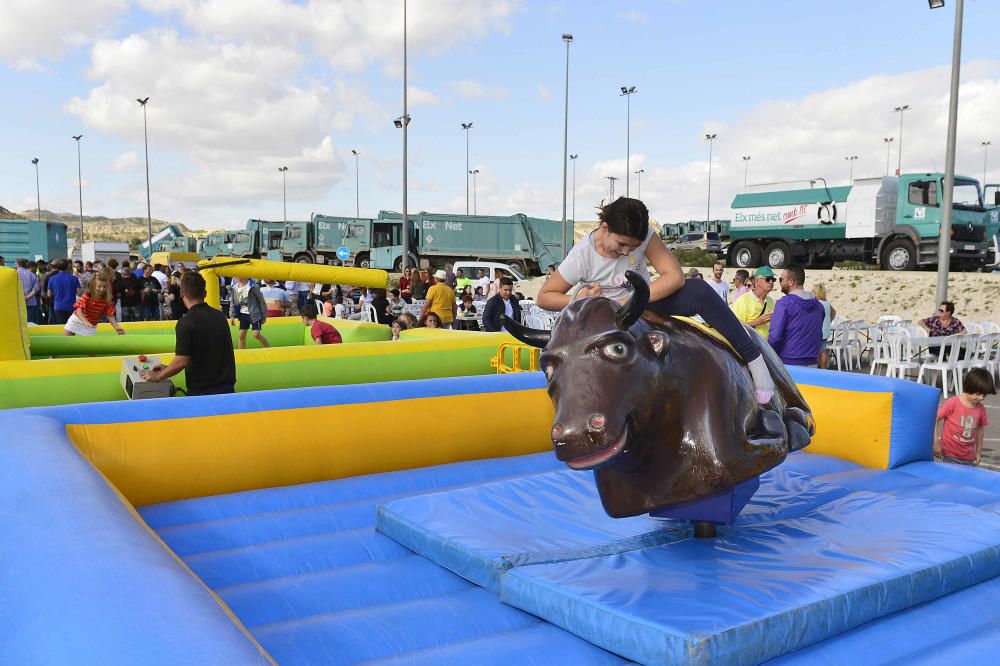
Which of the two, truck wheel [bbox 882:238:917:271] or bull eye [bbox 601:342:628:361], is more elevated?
truck wheel [bbox 882:238:917:271]

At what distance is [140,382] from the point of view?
509cm

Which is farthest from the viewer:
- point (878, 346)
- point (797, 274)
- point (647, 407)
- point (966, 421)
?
point (878, 346)

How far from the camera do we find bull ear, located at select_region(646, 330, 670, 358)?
2479mm

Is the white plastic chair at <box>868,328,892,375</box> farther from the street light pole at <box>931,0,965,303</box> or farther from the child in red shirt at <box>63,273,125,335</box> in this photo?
the child in red shirt at <box>63,273,125,335</box>

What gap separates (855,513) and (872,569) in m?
0.74

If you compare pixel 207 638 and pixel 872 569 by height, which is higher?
pixel 207 638

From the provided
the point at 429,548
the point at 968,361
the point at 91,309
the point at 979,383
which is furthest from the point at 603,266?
the point at 968,361

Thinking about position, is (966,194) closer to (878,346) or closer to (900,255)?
(900,255)

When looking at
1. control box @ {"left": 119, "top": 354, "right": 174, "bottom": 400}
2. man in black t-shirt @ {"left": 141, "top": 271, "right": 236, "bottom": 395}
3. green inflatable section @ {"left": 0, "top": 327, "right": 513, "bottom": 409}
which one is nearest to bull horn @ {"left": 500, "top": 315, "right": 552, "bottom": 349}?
man in black t-shirt @ {"left": 141, "top": 271, "right": 236, "bottom": 395}

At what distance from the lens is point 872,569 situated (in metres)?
2.63

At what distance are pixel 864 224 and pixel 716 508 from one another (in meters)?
18.2

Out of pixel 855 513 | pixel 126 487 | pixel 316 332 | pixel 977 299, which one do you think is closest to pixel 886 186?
pixel 977 299

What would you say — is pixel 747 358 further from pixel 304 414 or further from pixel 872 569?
pixel 304 414

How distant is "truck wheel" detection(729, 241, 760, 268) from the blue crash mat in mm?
17696
